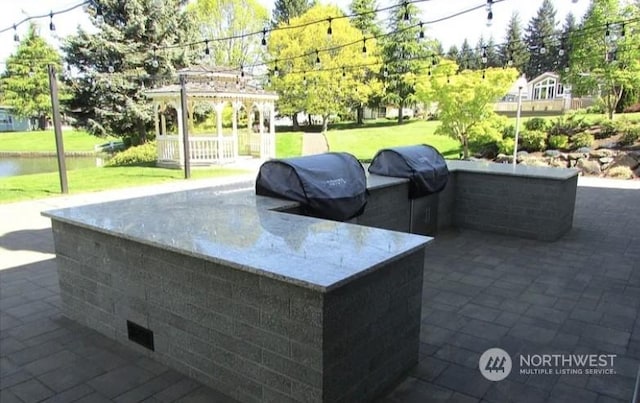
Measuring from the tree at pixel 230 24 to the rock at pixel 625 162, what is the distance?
16828 millimetres

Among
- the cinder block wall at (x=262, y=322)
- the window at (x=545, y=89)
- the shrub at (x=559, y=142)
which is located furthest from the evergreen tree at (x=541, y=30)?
the cinder block wall at (x=262, y=322)

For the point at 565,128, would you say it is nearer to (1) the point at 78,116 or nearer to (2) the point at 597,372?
(2) the point at 597,372

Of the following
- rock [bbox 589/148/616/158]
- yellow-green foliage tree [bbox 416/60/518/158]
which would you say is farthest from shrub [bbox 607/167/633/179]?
yellow-green foliage tree [bbox 416/60/518/158]

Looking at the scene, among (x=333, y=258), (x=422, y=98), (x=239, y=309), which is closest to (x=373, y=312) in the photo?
(x=333, y=258)

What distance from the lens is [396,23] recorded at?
28844mm

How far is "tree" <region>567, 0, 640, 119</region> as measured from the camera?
14867 mm

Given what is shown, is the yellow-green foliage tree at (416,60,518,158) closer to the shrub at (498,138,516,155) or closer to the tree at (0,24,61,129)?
the shrub at (498,138,516,155)

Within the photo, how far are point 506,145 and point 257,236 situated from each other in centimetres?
1371

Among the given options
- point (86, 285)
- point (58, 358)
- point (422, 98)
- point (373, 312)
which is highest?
point (422, 98)

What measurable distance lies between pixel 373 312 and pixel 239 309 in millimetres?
656

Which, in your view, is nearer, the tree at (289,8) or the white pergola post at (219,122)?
the white pergola post at (219,122)

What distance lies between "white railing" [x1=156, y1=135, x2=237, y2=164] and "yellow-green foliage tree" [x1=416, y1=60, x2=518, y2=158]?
21.6 ft

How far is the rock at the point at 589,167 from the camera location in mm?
11991

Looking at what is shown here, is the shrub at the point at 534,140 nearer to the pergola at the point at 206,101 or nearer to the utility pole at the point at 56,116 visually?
the pergola at the point at 206,101
